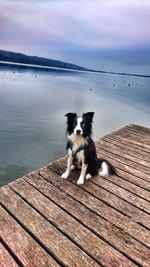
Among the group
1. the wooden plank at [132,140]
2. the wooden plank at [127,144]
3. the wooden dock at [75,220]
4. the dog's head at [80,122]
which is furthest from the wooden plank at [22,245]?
the wooden plank at [132,140]

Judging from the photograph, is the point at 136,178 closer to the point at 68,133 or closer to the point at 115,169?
the point at 115,169

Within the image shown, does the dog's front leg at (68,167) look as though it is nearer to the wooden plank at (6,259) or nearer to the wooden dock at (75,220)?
the wooden dock at (75,220)

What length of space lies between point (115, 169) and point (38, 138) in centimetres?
688

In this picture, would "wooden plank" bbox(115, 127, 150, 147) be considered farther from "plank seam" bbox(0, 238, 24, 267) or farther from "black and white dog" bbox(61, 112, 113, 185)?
"plank seam" bbox(0, 238, 24, 267)

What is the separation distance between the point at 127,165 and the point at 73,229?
240 cm

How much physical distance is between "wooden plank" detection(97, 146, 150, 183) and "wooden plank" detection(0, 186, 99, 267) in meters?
2.23

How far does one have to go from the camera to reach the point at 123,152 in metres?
5.95

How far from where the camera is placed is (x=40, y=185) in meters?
4.20

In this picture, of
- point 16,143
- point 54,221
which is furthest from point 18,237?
point 16,143

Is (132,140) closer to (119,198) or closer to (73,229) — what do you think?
(119,198)

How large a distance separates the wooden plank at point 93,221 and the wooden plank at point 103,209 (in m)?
0.07

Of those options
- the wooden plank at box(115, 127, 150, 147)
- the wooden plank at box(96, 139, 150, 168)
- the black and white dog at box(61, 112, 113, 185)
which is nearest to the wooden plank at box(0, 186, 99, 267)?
the black and white dog at box(61, 112, 113, 185)

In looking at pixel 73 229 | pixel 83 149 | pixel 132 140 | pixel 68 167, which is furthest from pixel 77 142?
pixel 132 140

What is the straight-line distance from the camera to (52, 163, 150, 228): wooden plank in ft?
11.7
